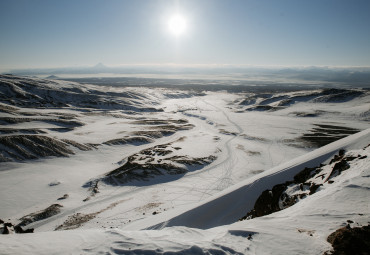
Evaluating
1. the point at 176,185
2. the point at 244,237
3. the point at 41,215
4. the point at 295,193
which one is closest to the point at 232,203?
the point at 295,193

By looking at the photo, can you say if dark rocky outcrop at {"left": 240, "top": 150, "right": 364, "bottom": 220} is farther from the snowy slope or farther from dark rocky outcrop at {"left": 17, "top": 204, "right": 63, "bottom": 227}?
dark rocky outcrop at {"left": 17, "top": 204, "right": 63, "bottom": 227}

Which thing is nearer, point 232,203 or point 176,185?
point 232,203

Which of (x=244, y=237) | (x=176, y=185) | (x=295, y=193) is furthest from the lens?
(x=176, y=185)

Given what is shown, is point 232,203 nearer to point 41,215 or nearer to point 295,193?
point 295,193

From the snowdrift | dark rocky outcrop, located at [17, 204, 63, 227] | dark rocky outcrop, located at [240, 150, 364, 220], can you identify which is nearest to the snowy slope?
dark rocky outcrop, located at [240, 150, 364, 220]

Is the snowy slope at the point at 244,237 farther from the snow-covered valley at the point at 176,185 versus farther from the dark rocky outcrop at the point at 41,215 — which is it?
the dark rocky outcrop at the point at 41,215

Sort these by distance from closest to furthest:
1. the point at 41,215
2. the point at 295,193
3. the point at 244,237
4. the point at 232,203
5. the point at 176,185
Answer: the point at 244,237, the point at 295,193, the point at 232,203, the point at 41,215, the point at 176,185

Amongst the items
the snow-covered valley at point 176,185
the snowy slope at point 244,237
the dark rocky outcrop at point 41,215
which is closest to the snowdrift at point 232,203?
the snow-covered valley at point 176,185

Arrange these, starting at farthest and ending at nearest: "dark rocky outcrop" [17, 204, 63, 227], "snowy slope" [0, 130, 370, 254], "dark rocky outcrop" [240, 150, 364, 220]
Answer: "dark rocky outcrop" [17, 204, 63, 227], "dark rocky outcrop" [240, 150, 364, 220], "snowy slope" [0, 130, 370, 254]
